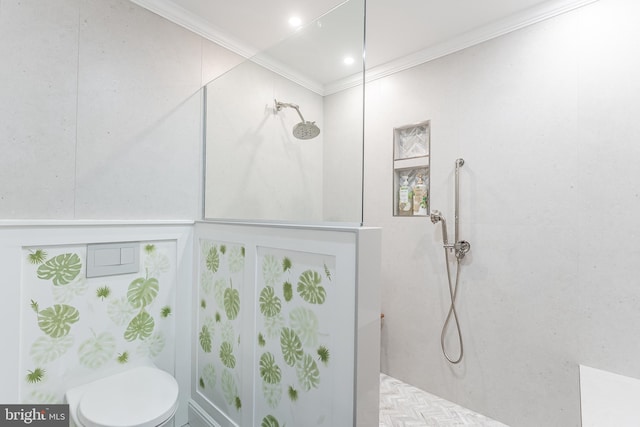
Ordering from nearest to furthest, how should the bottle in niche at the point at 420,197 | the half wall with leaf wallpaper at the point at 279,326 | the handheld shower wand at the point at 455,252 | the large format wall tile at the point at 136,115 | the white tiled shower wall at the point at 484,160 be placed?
the half wall with leaf wallpaper at the point at 279,326 < the white tiled shower wall at the point at 484,160 < the large format wall tile at the point at 136,115 < the handheld shower wand at the point at 455,252 < the bottle in niche at the point at 420,197

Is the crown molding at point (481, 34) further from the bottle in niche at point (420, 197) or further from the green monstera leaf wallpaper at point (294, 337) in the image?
the green monstera leaf wallpaper at point (294, 337)

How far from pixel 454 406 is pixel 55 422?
2.22 m

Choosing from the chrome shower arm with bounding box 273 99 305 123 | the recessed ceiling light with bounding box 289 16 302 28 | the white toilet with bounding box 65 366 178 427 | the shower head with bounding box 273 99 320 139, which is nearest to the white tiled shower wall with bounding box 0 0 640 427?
the white toilet with bounding box 65 366 178 427

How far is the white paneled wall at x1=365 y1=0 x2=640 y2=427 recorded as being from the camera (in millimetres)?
1489

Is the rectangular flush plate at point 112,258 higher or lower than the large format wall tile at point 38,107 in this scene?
lower

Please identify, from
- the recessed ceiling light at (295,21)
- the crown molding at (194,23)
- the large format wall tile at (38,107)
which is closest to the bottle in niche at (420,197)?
the recessed ceiling light at (295,21)

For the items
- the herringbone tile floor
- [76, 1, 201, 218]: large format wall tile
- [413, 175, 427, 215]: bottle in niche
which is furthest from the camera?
[413, 175, 427, 215]: bottle in niche

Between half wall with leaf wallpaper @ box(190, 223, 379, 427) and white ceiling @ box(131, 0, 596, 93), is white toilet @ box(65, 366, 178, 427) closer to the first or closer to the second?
half wall with leaf wallpaper @ box(190, 223, 379, 427)

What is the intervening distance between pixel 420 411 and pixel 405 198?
1.47m

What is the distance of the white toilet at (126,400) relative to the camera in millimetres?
1147

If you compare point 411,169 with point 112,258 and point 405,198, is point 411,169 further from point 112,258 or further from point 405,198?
point 112,258
